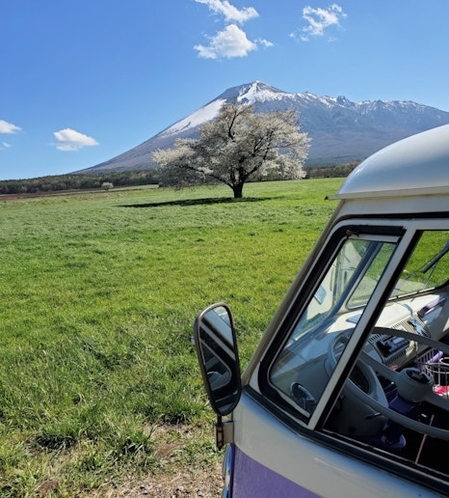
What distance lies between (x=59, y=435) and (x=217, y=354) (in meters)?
2.37

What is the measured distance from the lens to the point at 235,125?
3384 cm

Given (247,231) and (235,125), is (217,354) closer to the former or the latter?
(247,231)

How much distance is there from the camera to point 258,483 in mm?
1207

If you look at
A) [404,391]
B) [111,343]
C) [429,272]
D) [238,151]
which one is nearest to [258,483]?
[404,391]

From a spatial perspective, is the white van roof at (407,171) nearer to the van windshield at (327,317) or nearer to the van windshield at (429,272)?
the van windshield at (327,317)

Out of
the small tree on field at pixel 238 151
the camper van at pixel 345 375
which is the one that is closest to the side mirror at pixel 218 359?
the camper van at pixel 345 375

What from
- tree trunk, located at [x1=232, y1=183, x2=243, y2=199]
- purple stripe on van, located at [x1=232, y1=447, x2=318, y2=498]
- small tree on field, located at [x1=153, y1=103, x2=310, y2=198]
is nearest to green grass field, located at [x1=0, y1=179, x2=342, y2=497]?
purple stripe on van, located at [x1=232, y1=447, x2=318, y2=498]

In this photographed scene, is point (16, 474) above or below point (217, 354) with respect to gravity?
below

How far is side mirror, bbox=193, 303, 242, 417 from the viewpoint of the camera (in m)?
1.23

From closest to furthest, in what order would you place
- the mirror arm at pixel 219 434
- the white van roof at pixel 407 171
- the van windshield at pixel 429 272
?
the white van roof at pixel 407 171 → the mirror arm at pixel 219 434 → the van windshield at pixel 429 272

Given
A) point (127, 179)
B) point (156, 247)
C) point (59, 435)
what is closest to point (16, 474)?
point (59, 435)

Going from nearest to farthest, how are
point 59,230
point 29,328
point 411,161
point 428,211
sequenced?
1. point 428,211
2. point 411,161
3. point 29,328
4. point 59,230

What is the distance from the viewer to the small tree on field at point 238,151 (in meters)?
32.0

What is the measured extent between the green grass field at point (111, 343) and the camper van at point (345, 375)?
1.89m
